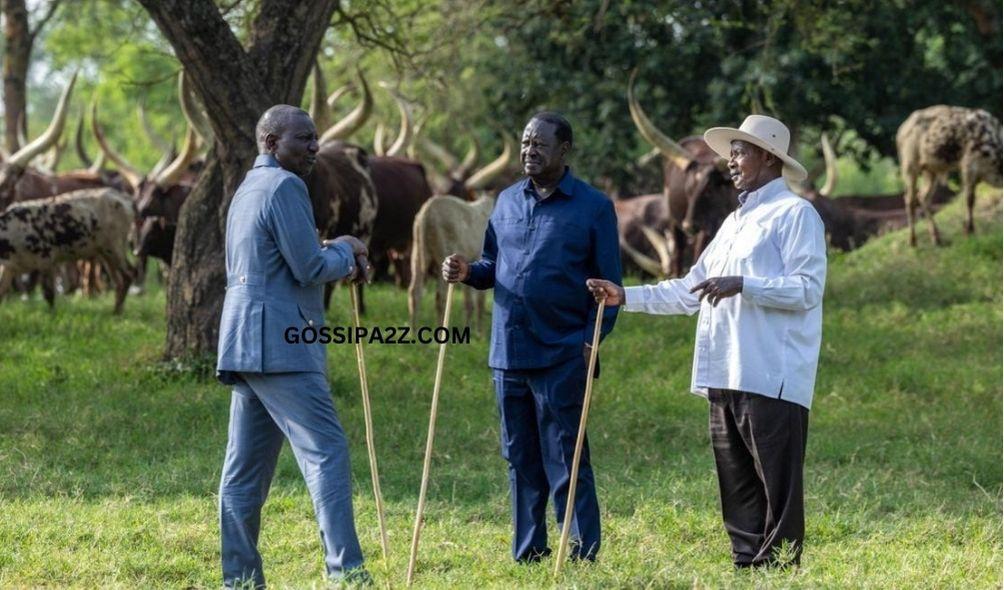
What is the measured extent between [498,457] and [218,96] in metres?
3.16

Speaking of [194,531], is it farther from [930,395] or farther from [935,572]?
[930,395]

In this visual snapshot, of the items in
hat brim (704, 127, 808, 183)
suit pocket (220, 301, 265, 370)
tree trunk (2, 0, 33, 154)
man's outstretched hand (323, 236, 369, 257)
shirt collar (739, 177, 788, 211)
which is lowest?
suit pocket (220, 301, 265, 370)

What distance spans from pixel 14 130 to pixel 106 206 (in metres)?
6.07

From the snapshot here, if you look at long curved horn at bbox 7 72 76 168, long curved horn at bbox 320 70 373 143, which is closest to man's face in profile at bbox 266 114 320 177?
long curved horn at bbox 320 70 373 143

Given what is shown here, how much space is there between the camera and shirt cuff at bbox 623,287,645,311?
6.50 m

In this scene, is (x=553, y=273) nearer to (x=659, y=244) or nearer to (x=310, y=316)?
(x=310, y=316)

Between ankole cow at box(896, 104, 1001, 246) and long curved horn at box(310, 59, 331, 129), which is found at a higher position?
long curved horn at box(310, 59, 331, 129)

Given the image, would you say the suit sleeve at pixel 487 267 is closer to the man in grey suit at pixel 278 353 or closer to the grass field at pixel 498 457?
the man in grey suit at pixel 278 353

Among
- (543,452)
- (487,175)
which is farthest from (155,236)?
(543,452)

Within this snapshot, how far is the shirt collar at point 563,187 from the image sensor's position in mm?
6531

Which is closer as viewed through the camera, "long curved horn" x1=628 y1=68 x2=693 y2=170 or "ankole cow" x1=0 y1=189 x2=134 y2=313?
"ankole cow" x1=0 y1=189 x2=134 y2=313

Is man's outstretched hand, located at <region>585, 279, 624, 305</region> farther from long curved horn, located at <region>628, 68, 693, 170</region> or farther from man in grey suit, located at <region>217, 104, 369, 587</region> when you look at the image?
long curved horn, located at <region>628, 68, 693, 170</region>

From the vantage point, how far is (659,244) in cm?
1828

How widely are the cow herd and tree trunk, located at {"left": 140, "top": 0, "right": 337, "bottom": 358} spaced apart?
991 mm
